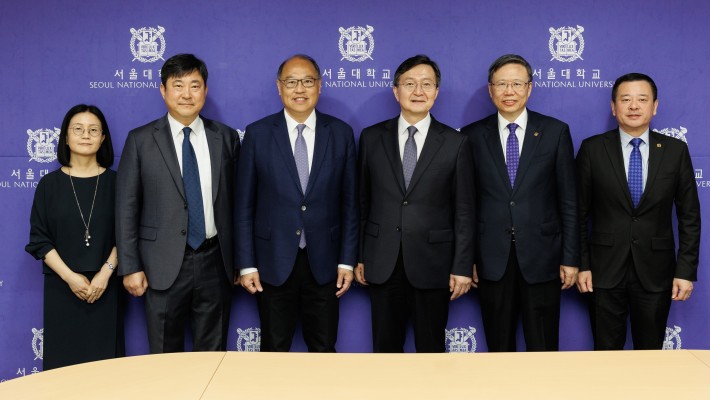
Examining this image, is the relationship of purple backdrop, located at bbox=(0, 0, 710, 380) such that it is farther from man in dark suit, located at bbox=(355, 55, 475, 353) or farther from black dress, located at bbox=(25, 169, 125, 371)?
man in dark suit, located at bbox=(355, 55, 475, 353)

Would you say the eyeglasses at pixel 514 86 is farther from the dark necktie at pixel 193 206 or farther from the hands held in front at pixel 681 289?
the dark necktie at pixel 193 206

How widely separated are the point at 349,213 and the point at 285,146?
463 millimetres

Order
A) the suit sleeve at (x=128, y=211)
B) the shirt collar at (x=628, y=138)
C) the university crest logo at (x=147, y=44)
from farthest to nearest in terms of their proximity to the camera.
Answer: the university crest logo at (x=147, y=44), the shirt collar at (x=628, y=138), the suit sleeve at (x=128, y=211)

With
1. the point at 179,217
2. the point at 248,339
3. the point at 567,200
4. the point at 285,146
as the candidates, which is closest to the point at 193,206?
the point at 179,217

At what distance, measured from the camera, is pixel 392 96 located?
3.62 m

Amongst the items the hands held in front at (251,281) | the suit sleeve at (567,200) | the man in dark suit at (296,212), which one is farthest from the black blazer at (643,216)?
the hands held in front at (251,281)

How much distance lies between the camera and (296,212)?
3086 mm

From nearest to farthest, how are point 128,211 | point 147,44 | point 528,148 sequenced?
point 128,211, point 528,148, point 147,44

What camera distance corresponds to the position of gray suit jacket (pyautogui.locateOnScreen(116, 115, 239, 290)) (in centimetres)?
Result: 306

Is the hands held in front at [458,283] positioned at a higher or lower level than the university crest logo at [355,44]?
lower

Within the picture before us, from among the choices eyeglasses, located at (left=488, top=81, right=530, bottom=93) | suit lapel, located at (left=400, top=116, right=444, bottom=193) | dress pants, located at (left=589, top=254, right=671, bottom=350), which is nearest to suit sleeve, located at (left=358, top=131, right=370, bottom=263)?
suit lapel, located at (left=400, top=116, right=444, bottom=193)

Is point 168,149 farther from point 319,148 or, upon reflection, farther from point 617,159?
point 617,159

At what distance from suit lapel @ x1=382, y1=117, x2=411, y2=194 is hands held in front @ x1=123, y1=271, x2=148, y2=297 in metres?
1.36

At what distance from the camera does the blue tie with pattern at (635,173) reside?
127 inches
